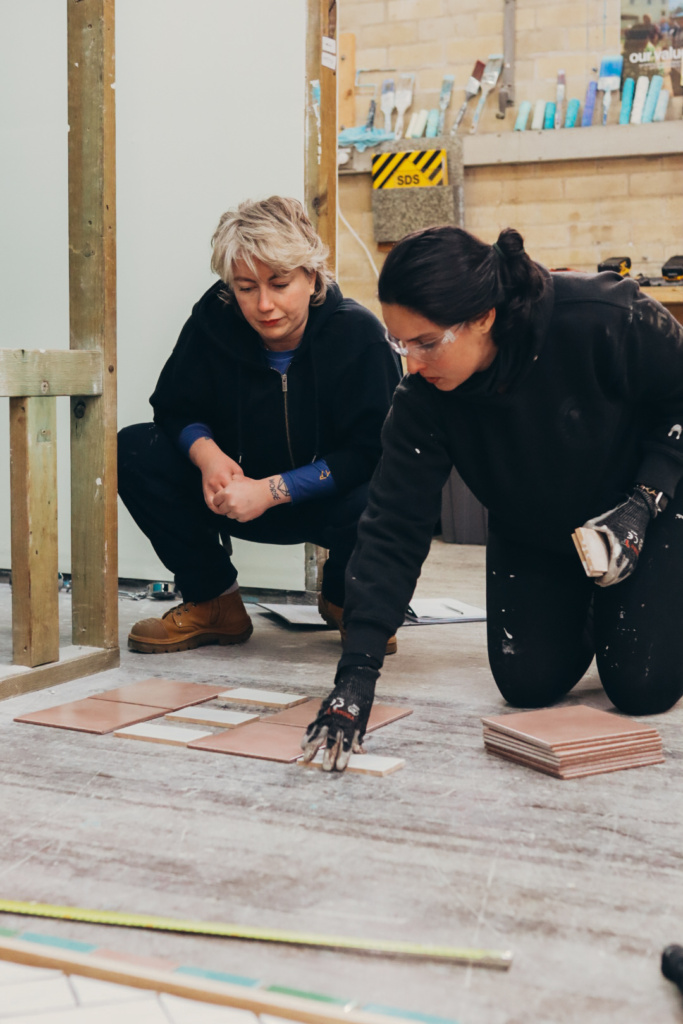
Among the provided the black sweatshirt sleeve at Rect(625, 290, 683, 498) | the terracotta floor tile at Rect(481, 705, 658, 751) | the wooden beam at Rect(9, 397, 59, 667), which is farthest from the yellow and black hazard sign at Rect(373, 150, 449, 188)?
the terracotta floor tile at Rect(481, 705, 658, 751)

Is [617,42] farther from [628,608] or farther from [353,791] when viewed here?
[353,791]

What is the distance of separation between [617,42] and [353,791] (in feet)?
16.0

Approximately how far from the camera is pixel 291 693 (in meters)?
2.37

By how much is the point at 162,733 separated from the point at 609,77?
4667mm

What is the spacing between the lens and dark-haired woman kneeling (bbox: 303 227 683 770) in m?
1.77

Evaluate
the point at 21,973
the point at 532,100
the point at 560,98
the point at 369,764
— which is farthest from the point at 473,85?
the point at 21,973

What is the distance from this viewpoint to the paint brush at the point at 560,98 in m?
5.58

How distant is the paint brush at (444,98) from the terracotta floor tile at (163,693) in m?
4.37

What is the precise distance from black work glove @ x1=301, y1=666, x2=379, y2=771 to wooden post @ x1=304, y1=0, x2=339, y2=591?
5.69ft

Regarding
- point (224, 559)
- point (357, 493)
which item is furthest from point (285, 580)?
point (357, 493)

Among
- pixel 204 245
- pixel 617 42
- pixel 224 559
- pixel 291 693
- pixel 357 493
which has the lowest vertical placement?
pixel 291 693

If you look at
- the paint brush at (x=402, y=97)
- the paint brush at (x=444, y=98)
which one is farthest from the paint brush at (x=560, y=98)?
the paint brush at (x=402, y=97)

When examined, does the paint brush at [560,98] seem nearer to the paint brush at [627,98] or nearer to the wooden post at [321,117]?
the paint brush at [627,98]

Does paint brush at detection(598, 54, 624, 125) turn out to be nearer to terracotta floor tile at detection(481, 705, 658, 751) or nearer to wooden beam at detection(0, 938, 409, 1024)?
terracotta floor tile at detection(481, 705, 658, 751)
